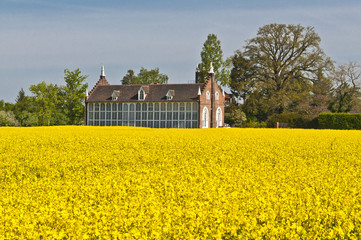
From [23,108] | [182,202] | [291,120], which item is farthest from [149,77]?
[182,202]

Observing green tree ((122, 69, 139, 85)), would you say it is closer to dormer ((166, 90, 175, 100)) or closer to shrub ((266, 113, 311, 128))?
dormer ((166, 90, 175, 100))

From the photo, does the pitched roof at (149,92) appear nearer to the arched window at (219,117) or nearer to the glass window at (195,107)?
the glass window at (195,107)

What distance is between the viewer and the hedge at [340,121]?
57625 mm

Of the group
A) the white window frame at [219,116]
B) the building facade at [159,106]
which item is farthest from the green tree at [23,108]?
the white window frame at [219,116]

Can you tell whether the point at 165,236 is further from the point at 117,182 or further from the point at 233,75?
the point at 233,75

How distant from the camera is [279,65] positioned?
79.8 m

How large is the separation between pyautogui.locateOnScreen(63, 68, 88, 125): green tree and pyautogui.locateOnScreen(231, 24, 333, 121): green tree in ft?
104

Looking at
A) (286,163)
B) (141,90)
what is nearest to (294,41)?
(141,90)

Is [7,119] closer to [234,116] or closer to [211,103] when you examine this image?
[211,103]

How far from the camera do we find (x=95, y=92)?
87.6 metres

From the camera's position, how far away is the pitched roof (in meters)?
79.1

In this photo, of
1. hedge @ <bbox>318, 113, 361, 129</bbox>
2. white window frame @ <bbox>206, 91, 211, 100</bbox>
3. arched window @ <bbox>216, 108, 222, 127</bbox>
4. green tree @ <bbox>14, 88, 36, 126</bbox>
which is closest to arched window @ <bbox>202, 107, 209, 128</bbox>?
white window frame @ <bbox>206, 91, 211, 100</bbox>

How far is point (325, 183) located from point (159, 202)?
4534 millimetres

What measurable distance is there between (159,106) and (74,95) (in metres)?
19.7
